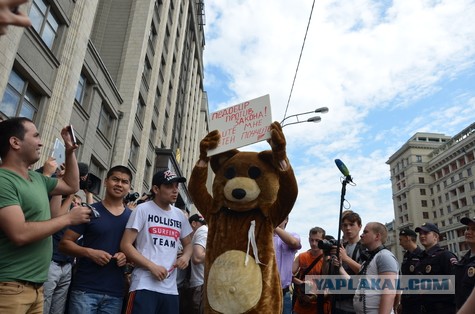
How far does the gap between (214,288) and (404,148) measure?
7803cm

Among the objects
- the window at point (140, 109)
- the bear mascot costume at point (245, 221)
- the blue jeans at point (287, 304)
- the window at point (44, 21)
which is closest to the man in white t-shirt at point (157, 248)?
the bear mascot costume at point (245, 221)

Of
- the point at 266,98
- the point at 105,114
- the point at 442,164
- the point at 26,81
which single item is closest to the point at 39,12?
the point at 26,81

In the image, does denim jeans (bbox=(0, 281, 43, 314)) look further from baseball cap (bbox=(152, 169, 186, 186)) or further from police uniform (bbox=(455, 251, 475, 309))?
police uniform (bbox=(455, 251, 475, 309))

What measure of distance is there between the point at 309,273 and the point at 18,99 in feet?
29.5

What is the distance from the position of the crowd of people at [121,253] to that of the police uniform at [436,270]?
13 mm

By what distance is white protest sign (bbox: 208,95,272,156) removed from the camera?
3191 mm

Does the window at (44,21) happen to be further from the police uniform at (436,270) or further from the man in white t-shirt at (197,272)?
the police uniform at (436,270)

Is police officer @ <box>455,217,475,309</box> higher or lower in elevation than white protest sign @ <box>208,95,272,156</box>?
lower

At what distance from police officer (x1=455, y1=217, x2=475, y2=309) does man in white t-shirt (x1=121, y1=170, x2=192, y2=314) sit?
3.24m

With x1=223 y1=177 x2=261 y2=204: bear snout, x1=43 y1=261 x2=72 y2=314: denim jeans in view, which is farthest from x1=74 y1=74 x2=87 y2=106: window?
x1=223 y1=177 x2=261 y2=204: bear snout

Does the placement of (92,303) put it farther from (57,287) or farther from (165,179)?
(165,179)

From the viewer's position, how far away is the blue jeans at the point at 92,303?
3068 millimetres

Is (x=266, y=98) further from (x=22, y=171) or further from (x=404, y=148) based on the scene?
(x=404, y=148)

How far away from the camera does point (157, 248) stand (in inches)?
134
